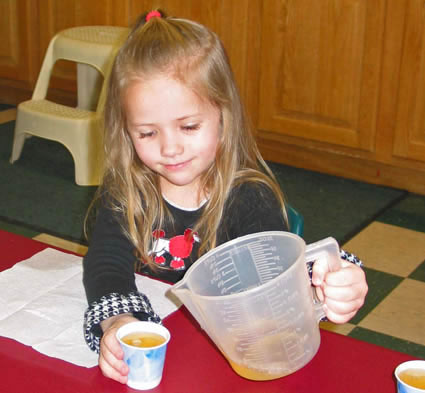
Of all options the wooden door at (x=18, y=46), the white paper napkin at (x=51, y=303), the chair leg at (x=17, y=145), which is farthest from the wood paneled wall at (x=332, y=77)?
the white paper napkin at (x=51, y=303)

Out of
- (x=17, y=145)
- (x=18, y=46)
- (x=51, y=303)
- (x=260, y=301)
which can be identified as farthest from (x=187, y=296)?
(x=18, y=46)

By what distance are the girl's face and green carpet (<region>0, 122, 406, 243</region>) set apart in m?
1.31

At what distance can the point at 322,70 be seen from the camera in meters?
2.67

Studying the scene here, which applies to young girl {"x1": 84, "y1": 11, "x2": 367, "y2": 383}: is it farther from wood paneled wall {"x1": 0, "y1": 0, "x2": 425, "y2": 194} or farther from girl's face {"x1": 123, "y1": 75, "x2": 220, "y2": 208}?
wood paneled wall {"x1": 0, "y1": 0, "x2": 425, "y2": 194}

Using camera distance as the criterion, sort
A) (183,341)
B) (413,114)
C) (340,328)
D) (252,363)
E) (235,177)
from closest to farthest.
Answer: (252,363)
(183,341)
(235,177)
(340,328)
(413,114)

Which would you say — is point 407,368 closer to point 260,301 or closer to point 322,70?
point 260,301

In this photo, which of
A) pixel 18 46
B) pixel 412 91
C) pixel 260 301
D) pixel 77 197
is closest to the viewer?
pixel 260 301

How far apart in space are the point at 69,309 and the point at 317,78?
1.93 metres

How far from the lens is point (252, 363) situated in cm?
74

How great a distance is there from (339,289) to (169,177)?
0.33m

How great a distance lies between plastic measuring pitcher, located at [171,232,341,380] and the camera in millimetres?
673

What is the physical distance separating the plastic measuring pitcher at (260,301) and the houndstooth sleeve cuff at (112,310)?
13 cm

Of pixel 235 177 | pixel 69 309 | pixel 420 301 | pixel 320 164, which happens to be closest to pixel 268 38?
pixel 320 164

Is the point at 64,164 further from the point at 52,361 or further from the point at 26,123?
the point at 52,361
